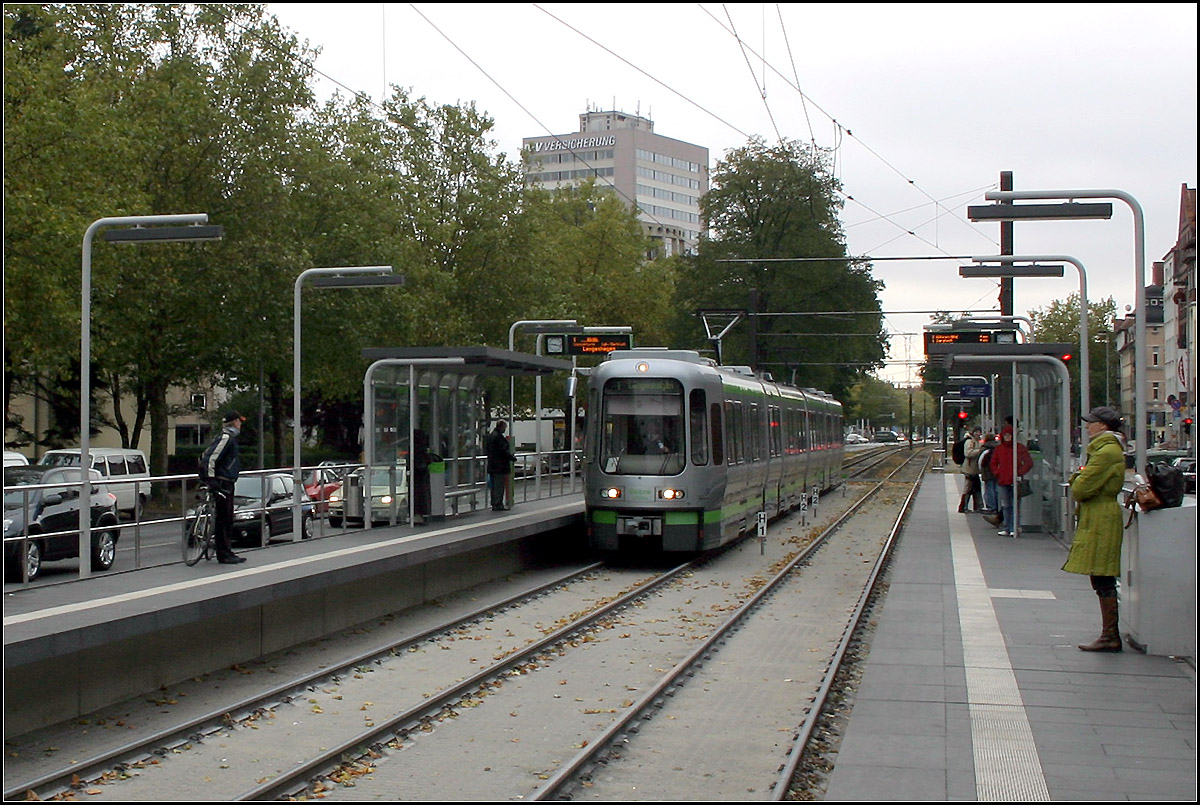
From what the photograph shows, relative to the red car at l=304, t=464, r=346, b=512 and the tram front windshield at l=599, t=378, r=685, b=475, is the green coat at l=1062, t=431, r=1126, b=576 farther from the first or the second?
the red car at l=304, t=464, r=346, b=512

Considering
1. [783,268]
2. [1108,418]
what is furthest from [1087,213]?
[783,268]

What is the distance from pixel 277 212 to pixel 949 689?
2926 centimetres

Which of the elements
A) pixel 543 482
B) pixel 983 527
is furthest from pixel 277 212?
pixel 983 527

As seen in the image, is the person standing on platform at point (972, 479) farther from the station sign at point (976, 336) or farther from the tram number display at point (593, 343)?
the tram number display at point (593, 343)

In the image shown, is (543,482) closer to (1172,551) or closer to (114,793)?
(1172,551)

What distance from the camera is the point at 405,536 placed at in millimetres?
17297

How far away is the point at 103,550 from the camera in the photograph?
501 inches

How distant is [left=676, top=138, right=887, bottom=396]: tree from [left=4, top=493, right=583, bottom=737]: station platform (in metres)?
38.0

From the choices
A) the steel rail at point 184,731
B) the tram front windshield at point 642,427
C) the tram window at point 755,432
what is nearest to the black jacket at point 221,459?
the steel rail at point 184,731

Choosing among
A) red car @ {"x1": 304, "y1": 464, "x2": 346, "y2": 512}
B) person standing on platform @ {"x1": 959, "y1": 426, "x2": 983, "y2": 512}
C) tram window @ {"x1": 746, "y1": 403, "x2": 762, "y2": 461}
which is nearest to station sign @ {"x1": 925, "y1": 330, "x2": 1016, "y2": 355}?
person standing on platform @ {"x1": 959, "y1": 426, "x2": 983, "y2": 512}

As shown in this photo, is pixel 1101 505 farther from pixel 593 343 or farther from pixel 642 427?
pixel 593 343

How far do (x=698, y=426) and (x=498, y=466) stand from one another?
4278 mm

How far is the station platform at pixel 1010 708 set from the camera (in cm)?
731

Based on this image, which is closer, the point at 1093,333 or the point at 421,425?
the point at 421,425
